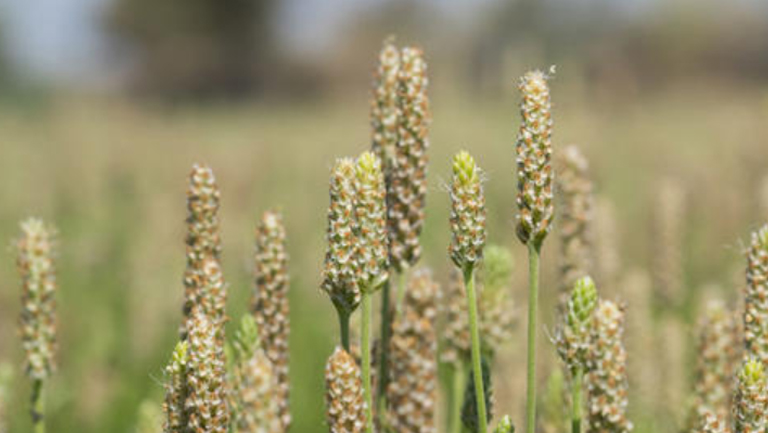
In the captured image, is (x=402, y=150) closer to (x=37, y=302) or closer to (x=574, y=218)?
(x=574, y=218)

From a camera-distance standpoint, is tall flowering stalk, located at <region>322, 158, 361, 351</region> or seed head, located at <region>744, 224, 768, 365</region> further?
seed head, located at <region>744, 224, 768, 365</region>

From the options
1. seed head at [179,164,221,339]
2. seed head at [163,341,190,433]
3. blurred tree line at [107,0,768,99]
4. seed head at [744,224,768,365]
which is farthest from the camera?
blurred tree line at [107,0,768,99]

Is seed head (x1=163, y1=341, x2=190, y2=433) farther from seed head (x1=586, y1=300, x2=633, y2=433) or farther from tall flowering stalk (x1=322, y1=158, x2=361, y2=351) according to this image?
seed head (x1=586, y1=300, x2=633, y2=433)

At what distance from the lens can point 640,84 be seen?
33.0 metres

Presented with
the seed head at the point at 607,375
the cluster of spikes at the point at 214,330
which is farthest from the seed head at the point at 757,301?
the cluster of spikes at the point at 214,330

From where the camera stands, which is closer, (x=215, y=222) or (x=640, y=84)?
Answer: (x=215, y=222)

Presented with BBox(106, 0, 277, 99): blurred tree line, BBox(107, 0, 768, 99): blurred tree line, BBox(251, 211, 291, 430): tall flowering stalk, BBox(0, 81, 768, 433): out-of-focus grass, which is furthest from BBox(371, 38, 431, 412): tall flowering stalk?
BBox(106, 0, 277, 99): blurred tree line

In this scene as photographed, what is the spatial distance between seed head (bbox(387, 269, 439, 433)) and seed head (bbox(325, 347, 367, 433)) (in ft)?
1.90

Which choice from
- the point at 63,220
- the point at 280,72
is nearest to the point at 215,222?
the point at 63,220

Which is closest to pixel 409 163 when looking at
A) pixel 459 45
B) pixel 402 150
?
pixel 402 150

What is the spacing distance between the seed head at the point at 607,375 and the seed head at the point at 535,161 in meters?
0.27

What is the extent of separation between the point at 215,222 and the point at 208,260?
113 millimetres

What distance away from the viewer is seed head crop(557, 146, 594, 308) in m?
3.25

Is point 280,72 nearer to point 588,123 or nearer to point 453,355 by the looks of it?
point 588,123
